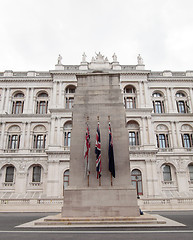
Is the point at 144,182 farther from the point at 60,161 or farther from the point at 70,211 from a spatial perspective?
the point at 70,211

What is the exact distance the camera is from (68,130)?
103 ft

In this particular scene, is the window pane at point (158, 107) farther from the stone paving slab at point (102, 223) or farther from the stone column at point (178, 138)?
the stone paving slab at point (102, 223)

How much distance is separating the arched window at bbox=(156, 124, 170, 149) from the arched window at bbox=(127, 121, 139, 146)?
10.9 feet

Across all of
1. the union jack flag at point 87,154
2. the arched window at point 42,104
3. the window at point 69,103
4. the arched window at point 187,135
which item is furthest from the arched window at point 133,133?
the union jack flag at point 87,154

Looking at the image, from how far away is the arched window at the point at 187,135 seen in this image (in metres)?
32.0

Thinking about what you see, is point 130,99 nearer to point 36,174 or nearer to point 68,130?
point 68,130

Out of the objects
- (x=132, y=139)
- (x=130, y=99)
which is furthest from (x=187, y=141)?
(x=130, y=99)

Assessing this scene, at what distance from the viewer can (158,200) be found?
20.3 metres

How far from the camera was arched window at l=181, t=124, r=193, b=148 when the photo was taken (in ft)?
105

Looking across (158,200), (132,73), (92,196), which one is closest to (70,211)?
(92,196)

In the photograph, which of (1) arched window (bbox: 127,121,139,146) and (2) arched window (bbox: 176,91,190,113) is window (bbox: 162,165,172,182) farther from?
(2) arched window (bbox: 176,91,190,113)

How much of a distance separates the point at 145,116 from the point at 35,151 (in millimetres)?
16934

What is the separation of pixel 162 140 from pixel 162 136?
0.62 m

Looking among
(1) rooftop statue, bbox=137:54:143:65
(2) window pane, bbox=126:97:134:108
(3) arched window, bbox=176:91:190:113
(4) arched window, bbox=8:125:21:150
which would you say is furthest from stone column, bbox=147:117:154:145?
(4) arched window, bbox=8:125:21:150
